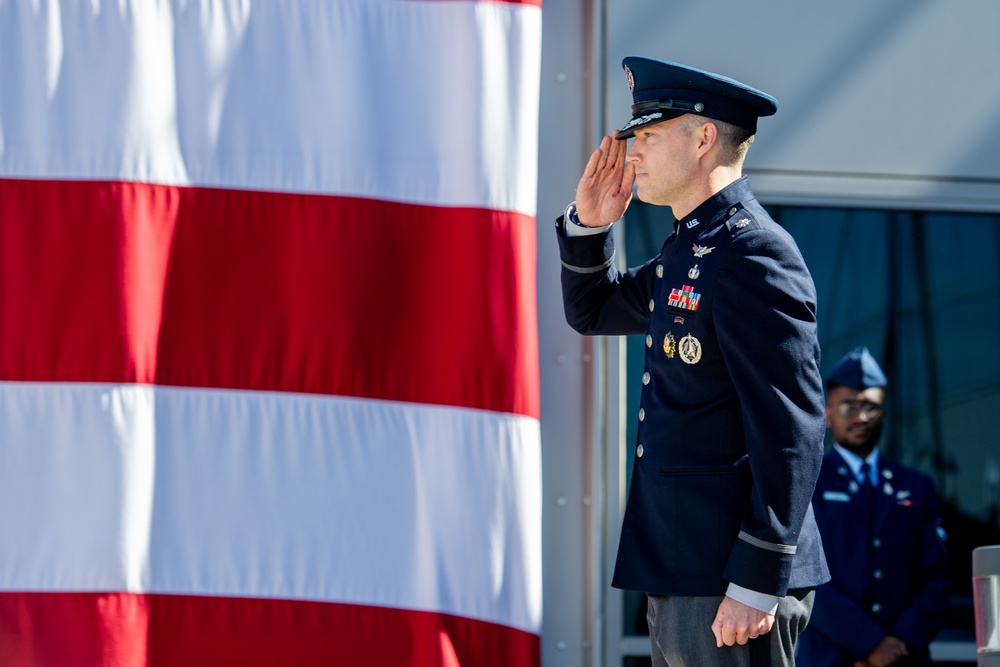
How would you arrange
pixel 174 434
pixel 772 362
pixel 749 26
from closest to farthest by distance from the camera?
pixel 772 362
pixel 174 434
pixel 749 26

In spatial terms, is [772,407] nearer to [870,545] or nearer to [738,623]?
[738,623]

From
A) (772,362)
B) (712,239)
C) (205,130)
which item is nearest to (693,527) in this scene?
(772,362)

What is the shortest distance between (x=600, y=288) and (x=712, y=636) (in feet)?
2.42

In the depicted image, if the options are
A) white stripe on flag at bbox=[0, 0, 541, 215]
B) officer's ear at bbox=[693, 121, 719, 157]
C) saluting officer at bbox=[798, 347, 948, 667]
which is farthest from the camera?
saluting officer at bbox=[798, 347, 948, 667]

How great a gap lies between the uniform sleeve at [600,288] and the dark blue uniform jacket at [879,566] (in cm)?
108

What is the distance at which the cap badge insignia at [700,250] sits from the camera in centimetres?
198

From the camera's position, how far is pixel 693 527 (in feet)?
6.38

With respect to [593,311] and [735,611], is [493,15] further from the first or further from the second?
[735,611]

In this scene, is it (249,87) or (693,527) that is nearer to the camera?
(693,527)

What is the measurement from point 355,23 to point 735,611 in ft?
5.27

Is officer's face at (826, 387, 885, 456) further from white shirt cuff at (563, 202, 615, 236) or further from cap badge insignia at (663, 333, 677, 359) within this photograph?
cap badge insignia at (663, 333, 677, 359)

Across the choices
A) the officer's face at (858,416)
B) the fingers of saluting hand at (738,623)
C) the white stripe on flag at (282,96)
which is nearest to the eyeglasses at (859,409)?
the officer's face at (858,416)

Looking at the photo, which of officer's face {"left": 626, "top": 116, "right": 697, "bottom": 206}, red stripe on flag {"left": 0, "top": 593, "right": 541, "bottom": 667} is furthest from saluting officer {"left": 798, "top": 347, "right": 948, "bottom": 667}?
officer's face {"left": 626, "top": 116, "right": 697, "bottom": 206}

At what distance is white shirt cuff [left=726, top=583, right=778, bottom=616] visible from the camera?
5.98ft
